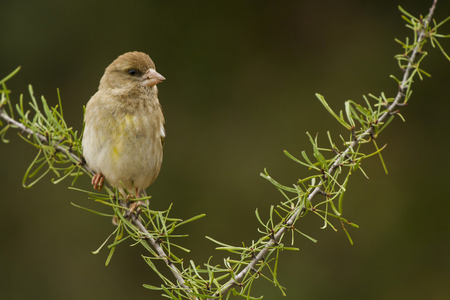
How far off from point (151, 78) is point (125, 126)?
29 cm

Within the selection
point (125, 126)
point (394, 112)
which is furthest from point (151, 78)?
point (394, 112)

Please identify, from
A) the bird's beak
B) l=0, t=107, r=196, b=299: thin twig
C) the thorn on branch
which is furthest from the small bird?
the thorn on branch

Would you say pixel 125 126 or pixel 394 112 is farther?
pixel 125 126

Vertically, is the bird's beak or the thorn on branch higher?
the thorn on branch

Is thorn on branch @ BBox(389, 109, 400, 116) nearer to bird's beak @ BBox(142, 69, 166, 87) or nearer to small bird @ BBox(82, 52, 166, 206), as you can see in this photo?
small bird @ BBox(82, 52, 166, 206)

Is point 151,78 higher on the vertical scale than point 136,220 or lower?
higher

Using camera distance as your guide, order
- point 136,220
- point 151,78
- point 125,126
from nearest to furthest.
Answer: point 136,220
point 125,126
point 151,78

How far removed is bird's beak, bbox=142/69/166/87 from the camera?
2.93m

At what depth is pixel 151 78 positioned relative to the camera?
9.67 ft

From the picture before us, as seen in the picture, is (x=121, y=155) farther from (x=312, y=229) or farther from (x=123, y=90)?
(x=312, y=229)

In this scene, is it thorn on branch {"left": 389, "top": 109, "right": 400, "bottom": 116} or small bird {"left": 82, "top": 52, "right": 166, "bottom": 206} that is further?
small bird {"left": 82, "top": 52, "right": 166, "bottom": 206}

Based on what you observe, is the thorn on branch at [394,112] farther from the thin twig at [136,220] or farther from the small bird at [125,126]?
the small bird at [125,126]

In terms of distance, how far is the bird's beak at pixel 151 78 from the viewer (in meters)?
2.93

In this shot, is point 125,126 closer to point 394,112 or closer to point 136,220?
point 136,220
